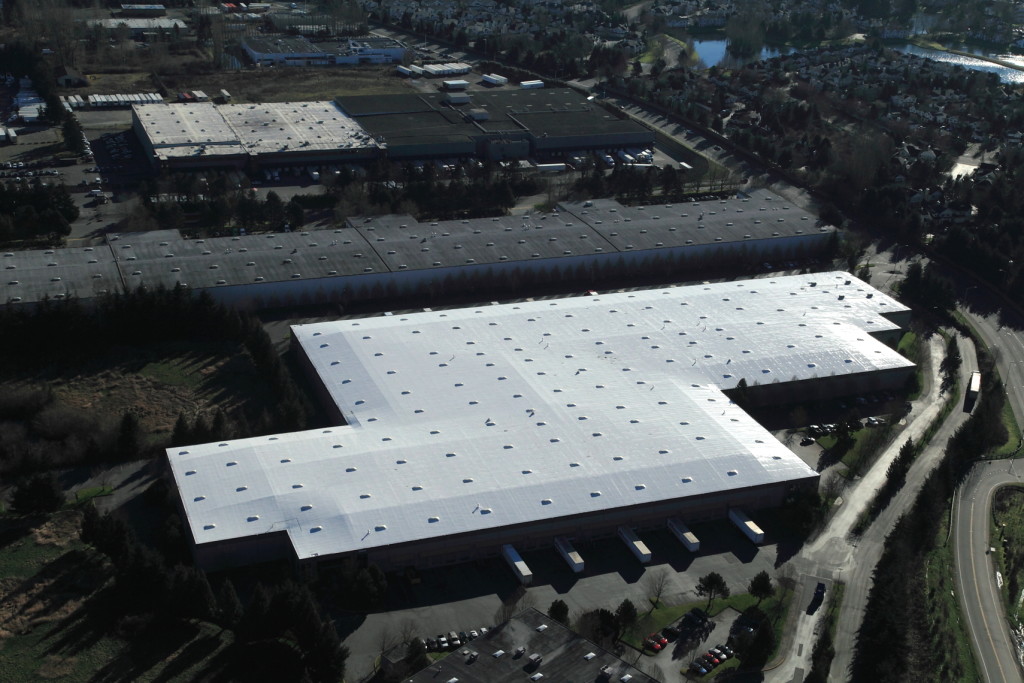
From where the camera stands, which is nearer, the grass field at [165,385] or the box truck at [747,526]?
the box truck at [747,526]

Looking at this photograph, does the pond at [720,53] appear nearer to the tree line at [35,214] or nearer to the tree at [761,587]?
the tree line at [35,214]

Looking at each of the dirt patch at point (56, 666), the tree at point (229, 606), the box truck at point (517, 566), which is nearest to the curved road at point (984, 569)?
the box truck at point (517, 566)

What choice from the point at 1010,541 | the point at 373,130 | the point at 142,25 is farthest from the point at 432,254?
the point at 142,25

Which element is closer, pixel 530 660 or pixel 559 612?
A: pixel 530 660

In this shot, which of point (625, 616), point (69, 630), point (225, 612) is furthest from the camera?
point (625, 616)

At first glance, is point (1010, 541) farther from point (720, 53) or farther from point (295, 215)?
point (720, 53)

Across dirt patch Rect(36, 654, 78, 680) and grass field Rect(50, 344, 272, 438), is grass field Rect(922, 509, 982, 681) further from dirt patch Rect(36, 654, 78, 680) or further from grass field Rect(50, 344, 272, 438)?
grass field Rect(50, 344, 272, 438)
